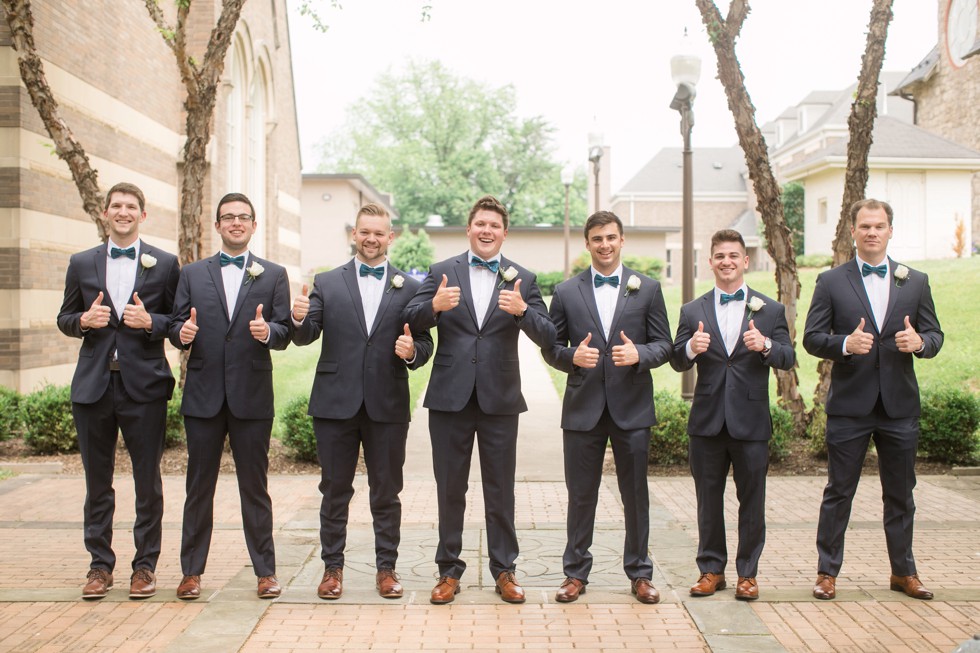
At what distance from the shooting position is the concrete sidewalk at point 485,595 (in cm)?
500

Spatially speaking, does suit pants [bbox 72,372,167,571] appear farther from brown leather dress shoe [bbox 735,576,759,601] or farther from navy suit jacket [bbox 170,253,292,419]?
brown leather dress shoe [bbox 735,576,759,601]

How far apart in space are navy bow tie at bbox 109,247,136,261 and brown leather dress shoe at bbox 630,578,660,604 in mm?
3689

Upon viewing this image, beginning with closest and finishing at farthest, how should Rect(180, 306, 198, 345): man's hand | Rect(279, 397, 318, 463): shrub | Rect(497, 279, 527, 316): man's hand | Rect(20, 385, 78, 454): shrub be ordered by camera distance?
Rect(497, 279, 527, 316): man's hand
Rect(180, 306, 198, 345): man's hand
Rect(279, 397, 318, 463): shrub
Rect(20, 385, 78, 454): shrub

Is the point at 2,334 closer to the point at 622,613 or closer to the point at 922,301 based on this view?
the point at 622,613

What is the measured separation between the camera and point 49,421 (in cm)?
1038

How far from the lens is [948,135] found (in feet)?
109

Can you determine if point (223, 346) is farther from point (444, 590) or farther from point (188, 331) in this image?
point (444, 590)

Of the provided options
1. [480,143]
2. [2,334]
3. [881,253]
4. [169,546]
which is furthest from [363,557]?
[480,143]

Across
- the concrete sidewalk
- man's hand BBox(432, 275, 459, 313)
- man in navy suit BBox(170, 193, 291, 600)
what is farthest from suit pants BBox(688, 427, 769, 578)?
man in navy suit BBox(170, 193, 291, 600)

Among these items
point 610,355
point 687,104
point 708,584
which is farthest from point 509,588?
point 687,104

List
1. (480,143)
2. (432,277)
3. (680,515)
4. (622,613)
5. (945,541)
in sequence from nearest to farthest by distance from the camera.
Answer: (622,613)
(432,277)
(945,541)
(680,515)
(480,143)

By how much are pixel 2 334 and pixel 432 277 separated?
8481 mm

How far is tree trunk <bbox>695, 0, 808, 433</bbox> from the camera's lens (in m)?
10.5

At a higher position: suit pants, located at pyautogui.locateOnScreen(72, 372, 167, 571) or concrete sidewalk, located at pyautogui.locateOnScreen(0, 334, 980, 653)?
suit pants, located at pyautogui.locateOnScreen(72, 372, 167, 571)
